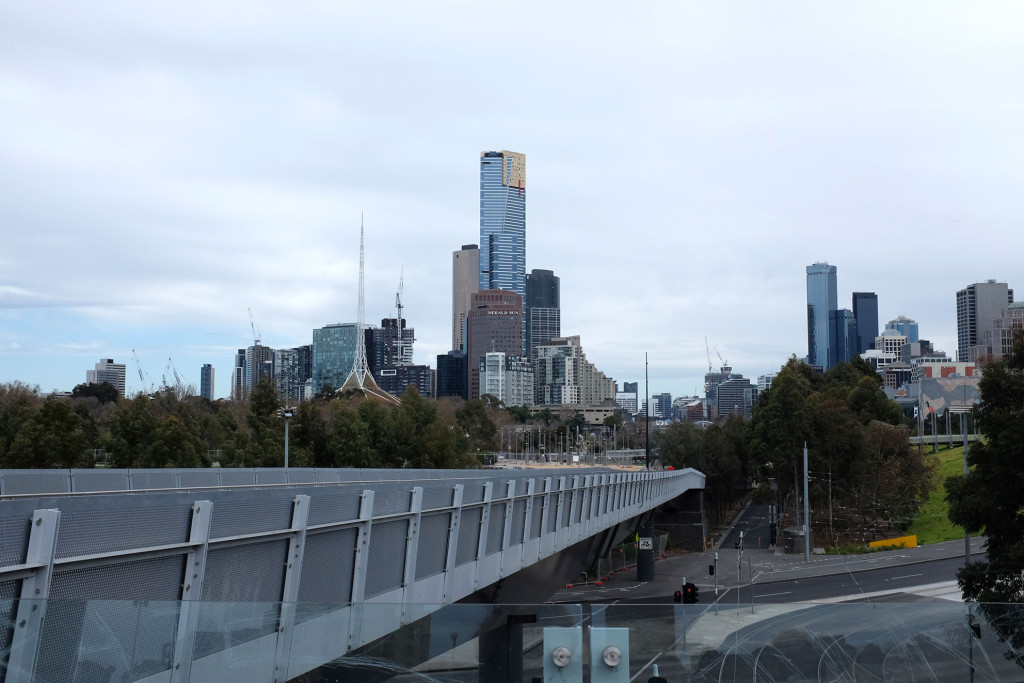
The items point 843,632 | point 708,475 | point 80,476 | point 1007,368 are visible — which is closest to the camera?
point 843,632

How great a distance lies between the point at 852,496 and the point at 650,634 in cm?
7710

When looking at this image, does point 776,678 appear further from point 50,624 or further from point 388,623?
point 50,624

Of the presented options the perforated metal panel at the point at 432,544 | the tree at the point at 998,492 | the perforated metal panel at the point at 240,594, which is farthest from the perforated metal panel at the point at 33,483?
the tree at the point at 998,492

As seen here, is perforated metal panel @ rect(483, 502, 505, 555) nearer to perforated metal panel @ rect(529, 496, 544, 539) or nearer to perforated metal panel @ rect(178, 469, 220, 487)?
perforated metal panel @ rect(529, 496, 544, 539)

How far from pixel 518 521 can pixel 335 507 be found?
11.7 metres

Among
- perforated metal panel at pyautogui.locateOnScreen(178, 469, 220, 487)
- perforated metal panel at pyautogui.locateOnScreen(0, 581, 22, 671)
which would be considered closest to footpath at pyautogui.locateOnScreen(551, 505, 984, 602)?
perforated metal panel at pyautogui.locateOnScreen(178, 469, 220, 487)

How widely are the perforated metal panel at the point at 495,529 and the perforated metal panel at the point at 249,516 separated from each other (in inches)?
389

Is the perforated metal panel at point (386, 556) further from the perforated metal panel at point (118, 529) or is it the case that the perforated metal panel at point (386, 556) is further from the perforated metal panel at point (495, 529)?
the perforated metal panel at point (495, 529)

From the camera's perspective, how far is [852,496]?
79.3m

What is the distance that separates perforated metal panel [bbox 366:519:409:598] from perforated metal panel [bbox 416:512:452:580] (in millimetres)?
777

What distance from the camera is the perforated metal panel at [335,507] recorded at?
11086mm

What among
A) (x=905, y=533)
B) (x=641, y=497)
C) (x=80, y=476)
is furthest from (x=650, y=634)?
(x=905, y=533)

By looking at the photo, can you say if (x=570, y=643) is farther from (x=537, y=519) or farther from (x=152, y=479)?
(x=537, y=519)

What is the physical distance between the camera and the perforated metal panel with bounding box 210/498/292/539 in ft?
29.7
